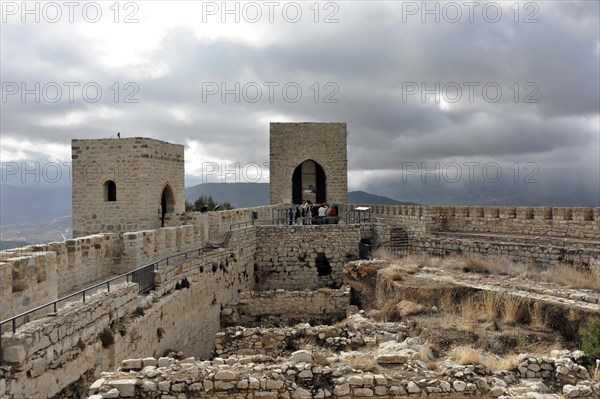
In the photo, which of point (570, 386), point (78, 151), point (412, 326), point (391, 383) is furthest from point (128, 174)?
point (570, 386)

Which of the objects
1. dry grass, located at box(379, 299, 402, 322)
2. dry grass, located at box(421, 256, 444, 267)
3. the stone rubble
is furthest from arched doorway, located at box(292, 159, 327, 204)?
the stone rubble

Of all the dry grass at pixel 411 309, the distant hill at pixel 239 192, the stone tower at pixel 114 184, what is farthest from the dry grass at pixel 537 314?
the distant hill at pixel 239 192

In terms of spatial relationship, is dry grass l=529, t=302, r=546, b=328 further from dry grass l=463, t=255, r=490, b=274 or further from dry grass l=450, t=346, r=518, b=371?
dry grass l=463, t=255, r=490, b=274

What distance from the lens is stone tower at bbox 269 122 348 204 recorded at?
2695cm

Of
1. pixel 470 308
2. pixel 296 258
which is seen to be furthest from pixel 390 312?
pixel 296 258

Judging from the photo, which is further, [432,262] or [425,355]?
[432,262]

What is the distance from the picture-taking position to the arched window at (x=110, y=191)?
46.6 feet

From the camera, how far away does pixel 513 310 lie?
8.80 meters

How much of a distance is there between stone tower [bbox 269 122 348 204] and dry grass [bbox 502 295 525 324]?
18345mm

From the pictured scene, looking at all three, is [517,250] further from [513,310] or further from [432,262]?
[513,310]

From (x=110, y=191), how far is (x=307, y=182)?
56.4 ft

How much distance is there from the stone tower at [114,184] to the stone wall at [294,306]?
14.2ft

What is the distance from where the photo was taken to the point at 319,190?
2952cm

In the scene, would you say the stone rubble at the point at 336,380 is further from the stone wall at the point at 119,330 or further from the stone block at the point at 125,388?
the stone wall at the point at 119,330
